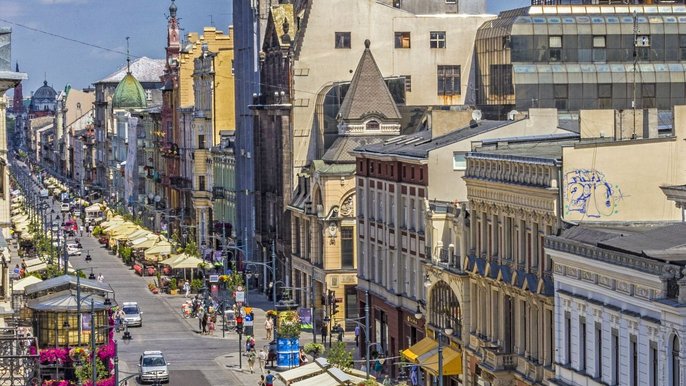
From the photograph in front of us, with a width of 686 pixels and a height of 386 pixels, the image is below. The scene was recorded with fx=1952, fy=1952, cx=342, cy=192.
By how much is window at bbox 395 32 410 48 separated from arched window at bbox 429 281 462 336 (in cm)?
4219

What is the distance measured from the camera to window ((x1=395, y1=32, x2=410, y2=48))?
11719cm

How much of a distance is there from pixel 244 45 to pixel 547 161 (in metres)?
77.9

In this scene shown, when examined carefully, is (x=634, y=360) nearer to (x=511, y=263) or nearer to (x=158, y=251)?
(x=511, y=263)

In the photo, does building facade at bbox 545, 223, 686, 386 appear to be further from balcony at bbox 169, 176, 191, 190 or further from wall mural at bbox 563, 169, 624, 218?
balcony at bbox 169, 176, 191, 190

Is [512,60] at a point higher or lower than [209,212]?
higher

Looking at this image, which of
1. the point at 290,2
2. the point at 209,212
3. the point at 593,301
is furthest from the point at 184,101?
the point at 593,301

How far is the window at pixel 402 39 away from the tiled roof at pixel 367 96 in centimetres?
1205

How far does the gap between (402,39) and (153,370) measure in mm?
40731

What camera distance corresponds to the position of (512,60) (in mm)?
108562

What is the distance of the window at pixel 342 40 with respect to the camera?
381ft

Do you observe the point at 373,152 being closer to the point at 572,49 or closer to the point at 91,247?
the point at 572,49

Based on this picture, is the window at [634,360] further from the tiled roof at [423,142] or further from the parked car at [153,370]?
the parked car at [153,370]

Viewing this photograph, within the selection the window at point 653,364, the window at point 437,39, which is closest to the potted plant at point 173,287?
the window at point 437,39

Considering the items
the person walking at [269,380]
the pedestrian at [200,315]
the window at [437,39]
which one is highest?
the window at [437,39]
